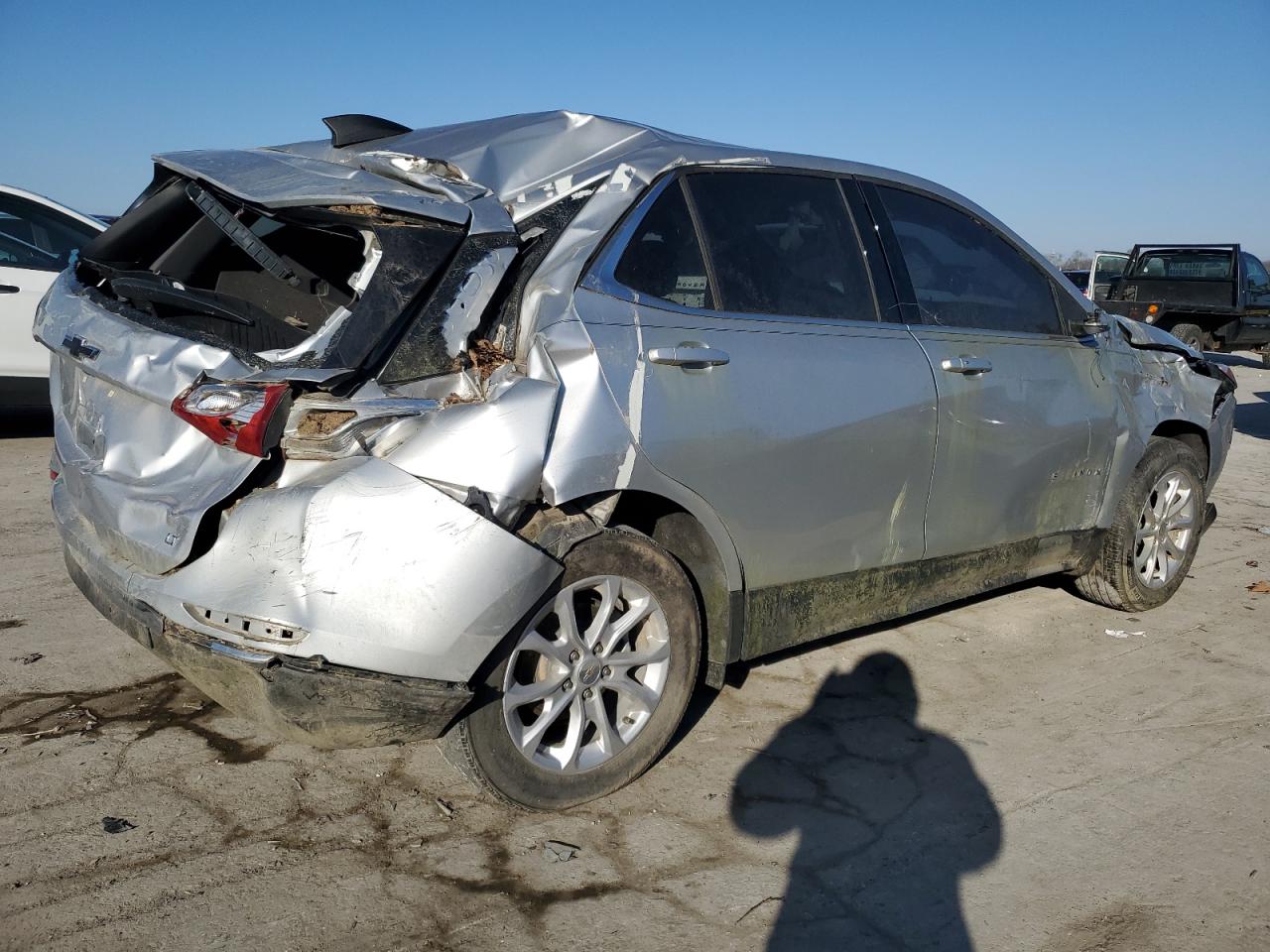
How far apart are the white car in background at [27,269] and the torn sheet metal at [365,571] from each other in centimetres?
583

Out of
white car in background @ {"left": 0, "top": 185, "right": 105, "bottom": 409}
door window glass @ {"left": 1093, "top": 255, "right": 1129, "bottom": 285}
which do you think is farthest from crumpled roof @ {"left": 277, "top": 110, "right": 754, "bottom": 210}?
→ door window glass @ {"left": 1093, "top": 255, "right": 1129, "bottom": 285}

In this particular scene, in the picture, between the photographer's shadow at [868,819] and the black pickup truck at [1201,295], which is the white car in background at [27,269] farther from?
the black pickup truck at [1201,295]

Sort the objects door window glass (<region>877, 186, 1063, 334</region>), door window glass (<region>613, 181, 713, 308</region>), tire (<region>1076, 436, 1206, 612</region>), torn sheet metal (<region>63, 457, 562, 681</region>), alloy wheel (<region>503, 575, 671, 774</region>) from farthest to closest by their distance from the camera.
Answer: tire (<region>1076, 436, 1206, 612</region>) → door window glass (<region>877, 186, 1063, 334</region>) → door window glass (<region>613, 181, 713, 308</region>) → alloy wheel (<region>503, 575, 671, 774</region>) → torn sheet metal (<region>63, 457, 562, 681</region>)

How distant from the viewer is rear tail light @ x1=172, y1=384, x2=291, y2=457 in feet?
8.50

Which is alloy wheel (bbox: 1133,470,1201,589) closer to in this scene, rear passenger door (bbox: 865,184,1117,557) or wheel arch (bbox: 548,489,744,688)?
rear passenger door (bbox: 865,184,1117,557)

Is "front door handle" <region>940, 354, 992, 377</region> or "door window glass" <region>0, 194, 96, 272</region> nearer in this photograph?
"front door handle" <region>940, 354, 992, 377</region>

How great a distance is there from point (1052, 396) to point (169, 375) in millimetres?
3351

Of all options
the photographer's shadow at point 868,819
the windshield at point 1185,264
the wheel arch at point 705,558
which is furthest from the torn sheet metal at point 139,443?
the windshield at point 1185,264

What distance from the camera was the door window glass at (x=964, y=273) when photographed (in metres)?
4.06

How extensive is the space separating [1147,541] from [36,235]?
7690 millimetres

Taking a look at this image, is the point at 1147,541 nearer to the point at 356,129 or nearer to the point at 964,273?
the point at 964,273

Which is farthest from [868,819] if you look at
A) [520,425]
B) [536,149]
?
[536,149]

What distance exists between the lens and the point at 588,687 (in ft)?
10.1

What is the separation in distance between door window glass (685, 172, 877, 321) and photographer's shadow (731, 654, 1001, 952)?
1.48m
